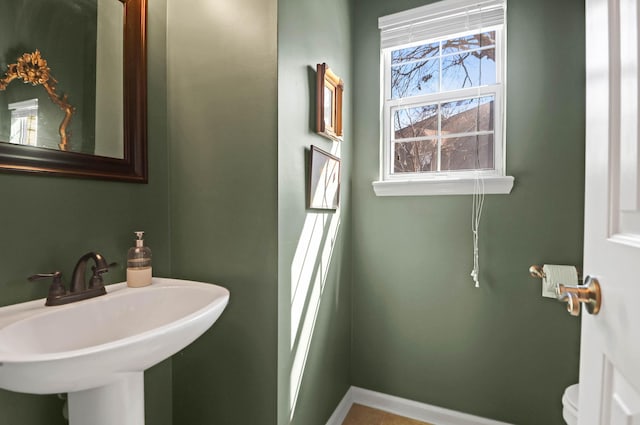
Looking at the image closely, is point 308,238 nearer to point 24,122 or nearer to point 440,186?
point 440,186

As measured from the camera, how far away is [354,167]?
2.01 m

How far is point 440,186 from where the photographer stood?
1.74 metres

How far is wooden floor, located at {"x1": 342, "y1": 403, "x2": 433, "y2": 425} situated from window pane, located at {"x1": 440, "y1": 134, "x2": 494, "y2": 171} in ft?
4.85

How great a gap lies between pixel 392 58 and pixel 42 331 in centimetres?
209

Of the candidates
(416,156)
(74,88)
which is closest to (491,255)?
(416,156)

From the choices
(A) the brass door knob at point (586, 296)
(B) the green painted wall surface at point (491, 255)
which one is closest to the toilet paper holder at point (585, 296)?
(A) the brass door knob at point (586, 296)

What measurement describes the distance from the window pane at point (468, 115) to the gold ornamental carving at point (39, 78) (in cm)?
178

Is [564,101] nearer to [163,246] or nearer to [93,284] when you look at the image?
[163,246]

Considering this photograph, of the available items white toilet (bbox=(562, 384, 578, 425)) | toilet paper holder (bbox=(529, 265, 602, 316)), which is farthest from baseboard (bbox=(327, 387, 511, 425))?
toilet paper holder (bbox=(529, 265, 602, 316))

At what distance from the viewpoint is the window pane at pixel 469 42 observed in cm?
174

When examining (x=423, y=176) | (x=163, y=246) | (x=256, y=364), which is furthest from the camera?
(x=423, y=176)

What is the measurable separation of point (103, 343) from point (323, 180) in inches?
42.0

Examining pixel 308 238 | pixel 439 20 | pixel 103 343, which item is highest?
pixel 439 20

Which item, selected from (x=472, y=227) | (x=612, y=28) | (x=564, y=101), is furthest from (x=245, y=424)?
(x=564, y=101)
